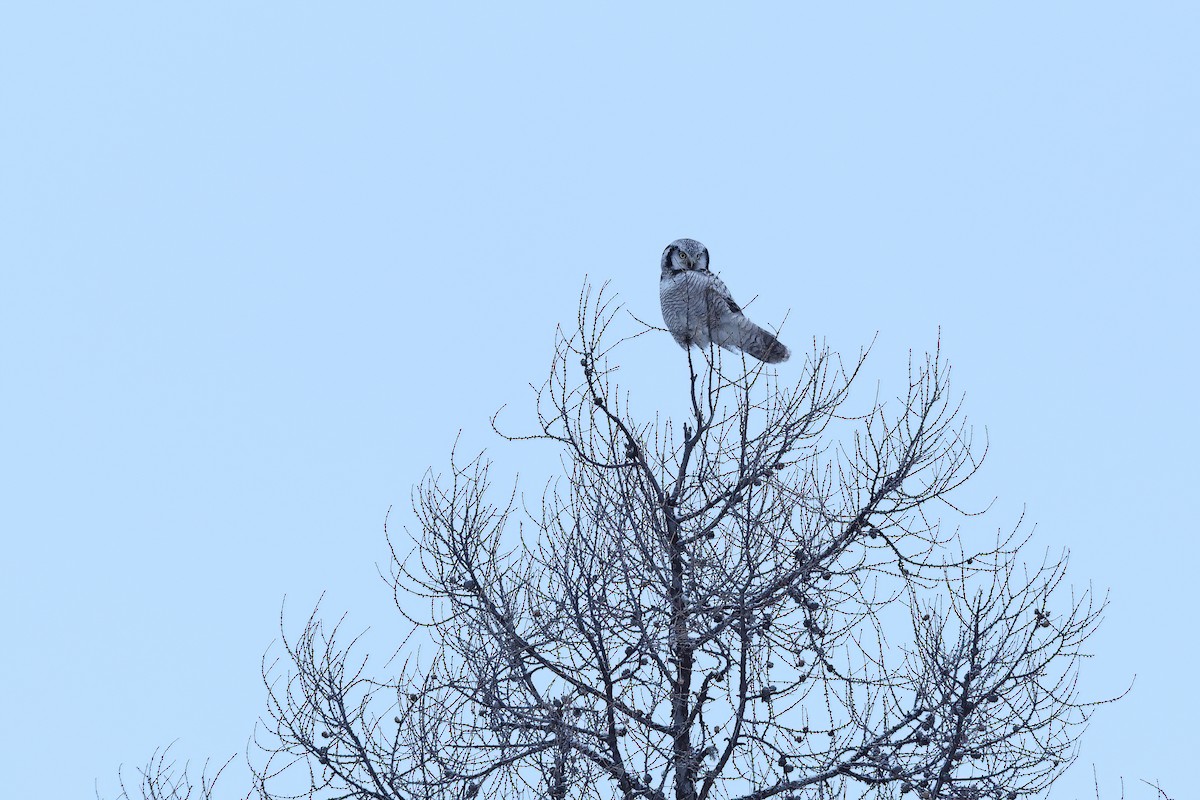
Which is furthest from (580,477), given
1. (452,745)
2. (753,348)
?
(753,348)

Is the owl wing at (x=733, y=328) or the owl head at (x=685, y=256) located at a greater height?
the owl head at (x=685, y=256)

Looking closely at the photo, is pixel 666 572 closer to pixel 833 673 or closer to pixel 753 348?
pixel 833 673

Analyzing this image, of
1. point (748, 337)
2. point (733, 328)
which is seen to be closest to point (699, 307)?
point (733, 328)

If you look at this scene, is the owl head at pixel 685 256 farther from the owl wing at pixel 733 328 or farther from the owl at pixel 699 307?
the owl wing at pixel 733 328

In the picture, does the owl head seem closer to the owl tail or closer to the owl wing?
the owl wing

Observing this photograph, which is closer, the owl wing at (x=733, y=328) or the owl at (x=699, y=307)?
the owl wing at (x=733, y=328)

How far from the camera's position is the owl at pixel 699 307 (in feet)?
41.5

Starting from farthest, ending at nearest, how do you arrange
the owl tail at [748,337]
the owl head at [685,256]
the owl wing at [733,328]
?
the owl head at [685,256]
the owl wing at [733,328]
the owl tail at [748,337]

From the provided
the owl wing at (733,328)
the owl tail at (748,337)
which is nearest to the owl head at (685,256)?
the owl wing at (733,328)

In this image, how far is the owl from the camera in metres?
12.6

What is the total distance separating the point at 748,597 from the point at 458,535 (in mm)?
1970

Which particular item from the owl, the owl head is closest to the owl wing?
the owl

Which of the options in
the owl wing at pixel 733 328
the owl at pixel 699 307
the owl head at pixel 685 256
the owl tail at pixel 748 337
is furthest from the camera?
the owl head at pixel 685 256

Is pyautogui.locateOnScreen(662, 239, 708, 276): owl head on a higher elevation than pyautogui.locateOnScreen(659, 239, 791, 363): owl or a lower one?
higher
